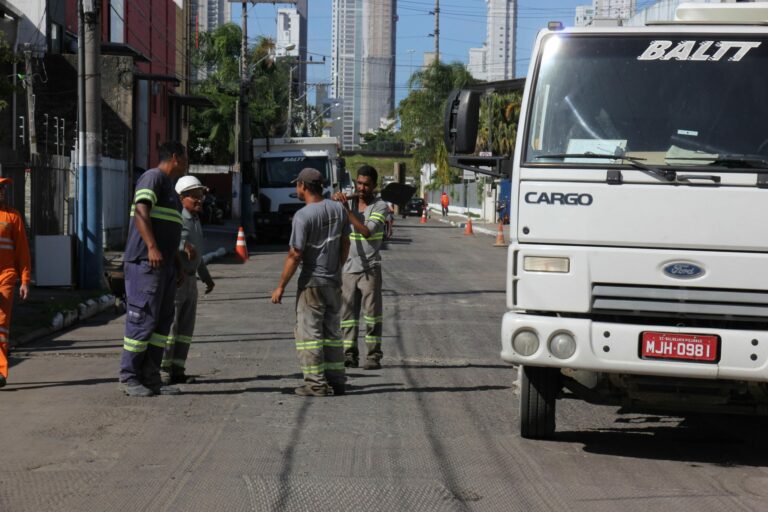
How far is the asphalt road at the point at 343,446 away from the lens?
5.98 meters

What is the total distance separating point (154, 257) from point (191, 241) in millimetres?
1062

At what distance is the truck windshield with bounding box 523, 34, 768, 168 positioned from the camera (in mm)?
6906

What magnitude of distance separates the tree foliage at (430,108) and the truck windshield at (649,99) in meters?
63.5

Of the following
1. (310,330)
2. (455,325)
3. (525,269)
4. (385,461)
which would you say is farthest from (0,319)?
(455,325)

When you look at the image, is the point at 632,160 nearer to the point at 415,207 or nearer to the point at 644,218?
the point at 644,218

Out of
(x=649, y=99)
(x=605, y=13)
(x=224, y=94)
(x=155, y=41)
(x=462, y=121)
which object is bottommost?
(x=462, y=121)

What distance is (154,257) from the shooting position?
8.69 metres

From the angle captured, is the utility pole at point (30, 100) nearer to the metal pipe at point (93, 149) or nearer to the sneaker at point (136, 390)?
the metal pipe at point (93, 149)

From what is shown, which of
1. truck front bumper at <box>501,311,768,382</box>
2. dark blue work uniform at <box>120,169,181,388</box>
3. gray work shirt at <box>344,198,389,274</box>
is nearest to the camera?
truck front bumper at <box>501,311,768,382</box>

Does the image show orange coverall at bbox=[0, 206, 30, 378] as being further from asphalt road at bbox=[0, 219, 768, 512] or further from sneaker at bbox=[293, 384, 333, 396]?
sneaker at bbox=[293, 384, 333, 396]

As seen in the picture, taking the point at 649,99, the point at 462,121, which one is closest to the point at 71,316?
the point at 462,121

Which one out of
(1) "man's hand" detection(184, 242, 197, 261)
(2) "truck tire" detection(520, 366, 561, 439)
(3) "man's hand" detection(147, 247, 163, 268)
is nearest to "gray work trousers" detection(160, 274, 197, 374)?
(1) "man's hand" detection(184, 242, 197, 261)

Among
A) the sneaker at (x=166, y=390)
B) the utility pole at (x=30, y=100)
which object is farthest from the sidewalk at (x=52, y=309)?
the utility pole at (x=30, y=100)

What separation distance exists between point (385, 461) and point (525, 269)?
1.48m
